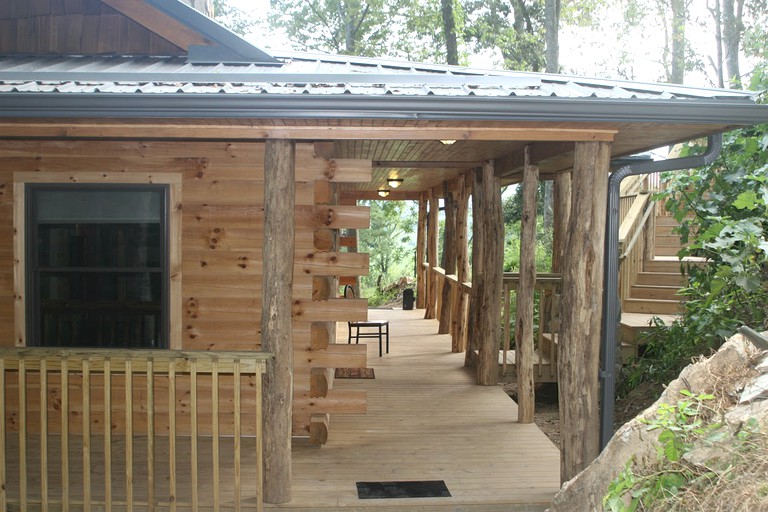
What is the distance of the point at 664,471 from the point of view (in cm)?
333

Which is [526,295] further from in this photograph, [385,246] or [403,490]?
[385,246]

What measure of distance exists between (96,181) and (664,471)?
16.0 feet

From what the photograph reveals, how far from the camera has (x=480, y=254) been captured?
9.34 meters

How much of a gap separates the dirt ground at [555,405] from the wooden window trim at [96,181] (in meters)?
4.49

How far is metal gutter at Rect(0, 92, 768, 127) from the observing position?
4324 millimetres

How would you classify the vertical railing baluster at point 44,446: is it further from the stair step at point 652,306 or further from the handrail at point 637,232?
the stair step at point 652,306

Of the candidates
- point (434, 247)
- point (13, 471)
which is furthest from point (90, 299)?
A: point (434, 247)

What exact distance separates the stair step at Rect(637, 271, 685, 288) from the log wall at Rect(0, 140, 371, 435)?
6.76 m

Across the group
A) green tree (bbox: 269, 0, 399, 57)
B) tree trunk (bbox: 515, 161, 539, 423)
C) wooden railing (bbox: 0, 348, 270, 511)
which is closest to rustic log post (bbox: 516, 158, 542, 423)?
tree trunk (bbox: 515, 161, 539, 423)

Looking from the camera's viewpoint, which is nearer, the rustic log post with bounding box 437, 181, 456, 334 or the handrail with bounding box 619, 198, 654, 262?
the handrail with bounding box 619, 198, 654, 262

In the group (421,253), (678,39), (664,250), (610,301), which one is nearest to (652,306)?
(664,250)

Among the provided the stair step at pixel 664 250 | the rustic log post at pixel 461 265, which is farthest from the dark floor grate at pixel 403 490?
the stair step at pixel 664 250

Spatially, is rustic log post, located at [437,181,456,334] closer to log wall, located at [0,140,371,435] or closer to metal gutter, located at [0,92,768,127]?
log wall, located at [0,140,371,435]

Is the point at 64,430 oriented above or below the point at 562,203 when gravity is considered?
below
